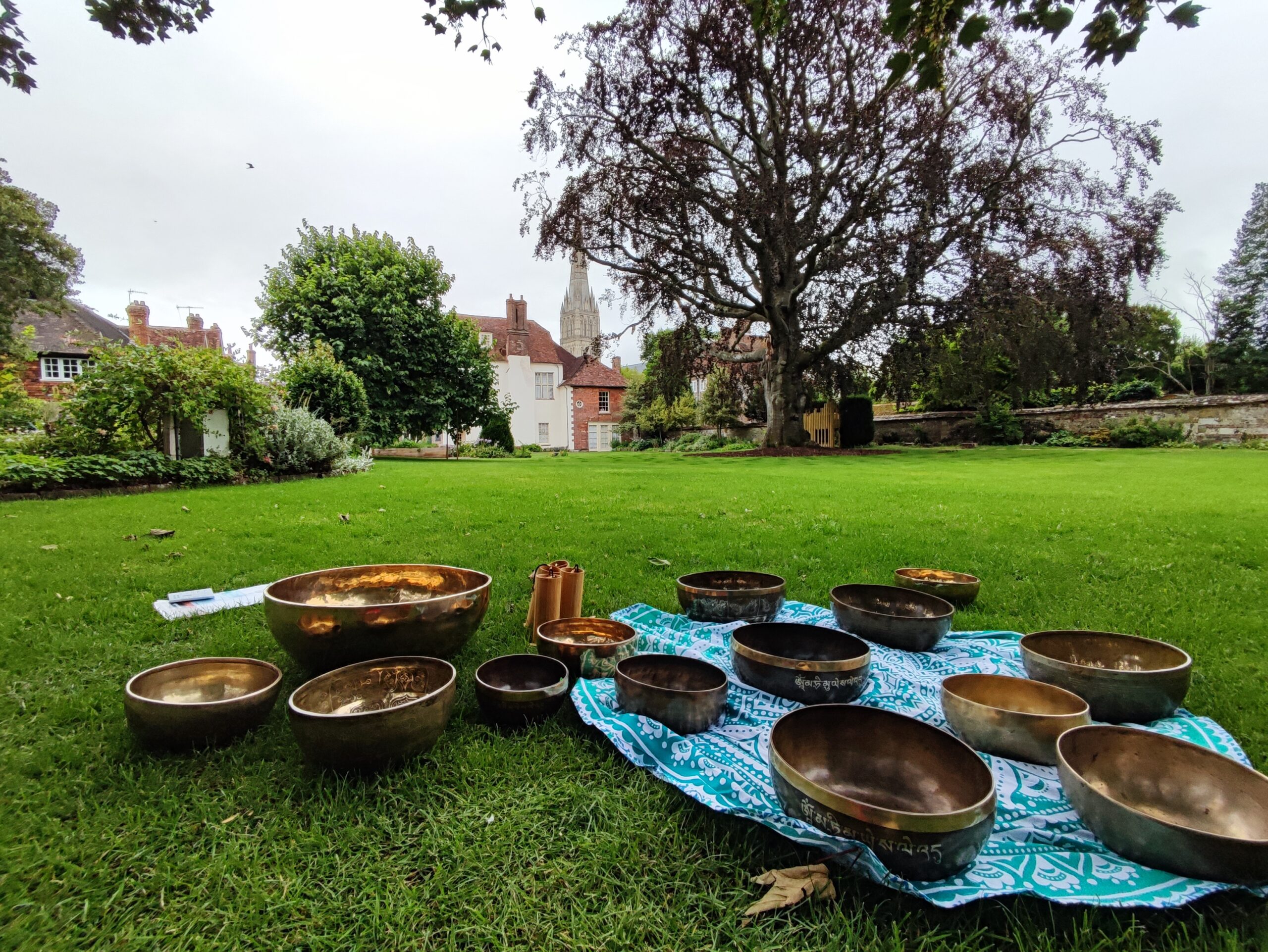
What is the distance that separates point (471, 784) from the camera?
1681mm

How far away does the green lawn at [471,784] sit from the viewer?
47.7 inches

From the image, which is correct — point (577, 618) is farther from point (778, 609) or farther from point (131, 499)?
point (131, 499)

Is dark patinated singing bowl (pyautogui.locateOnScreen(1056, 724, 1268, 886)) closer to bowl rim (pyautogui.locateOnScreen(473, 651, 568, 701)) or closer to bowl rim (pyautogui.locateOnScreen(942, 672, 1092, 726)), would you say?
bowl rim (pyautogui.locateOnScreen(942, 672, 1092, 726))

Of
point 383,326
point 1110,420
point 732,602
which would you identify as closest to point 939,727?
point 732,602

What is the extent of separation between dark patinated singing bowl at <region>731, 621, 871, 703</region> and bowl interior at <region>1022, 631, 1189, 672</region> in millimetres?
718

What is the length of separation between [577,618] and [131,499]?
7807 mm

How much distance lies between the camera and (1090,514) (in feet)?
19.1

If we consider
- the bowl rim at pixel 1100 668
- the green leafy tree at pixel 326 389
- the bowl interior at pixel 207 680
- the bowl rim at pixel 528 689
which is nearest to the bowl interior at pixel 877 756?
the bowl rim at pixel 1100 668

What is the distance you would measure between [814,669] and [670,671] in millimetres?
566

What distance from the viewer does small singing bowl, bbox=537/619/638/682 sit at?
7.38 ft

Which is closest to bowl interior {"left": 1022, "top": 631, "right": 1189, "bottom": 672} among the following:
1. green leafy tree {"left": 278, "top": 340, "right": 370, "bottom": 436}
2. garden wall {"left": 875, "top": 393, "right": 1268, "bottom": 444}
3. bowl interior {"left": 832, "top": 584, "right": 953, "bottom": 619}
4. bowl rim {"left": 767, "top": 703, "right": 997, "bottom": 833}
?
bowl interior {"left": 832, "top": 584, "right": 953, "bottom": 619}

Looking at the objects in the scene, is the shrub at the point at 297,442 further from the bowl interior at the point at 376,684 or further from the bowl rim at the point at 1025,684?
the bowl rim at the point at 1025,684

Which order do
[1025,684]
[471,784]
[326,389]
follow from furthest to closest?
[326,389]
[1025,684]
[471,784]

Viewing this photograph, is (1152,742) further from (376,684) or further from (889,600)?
(376,684)
